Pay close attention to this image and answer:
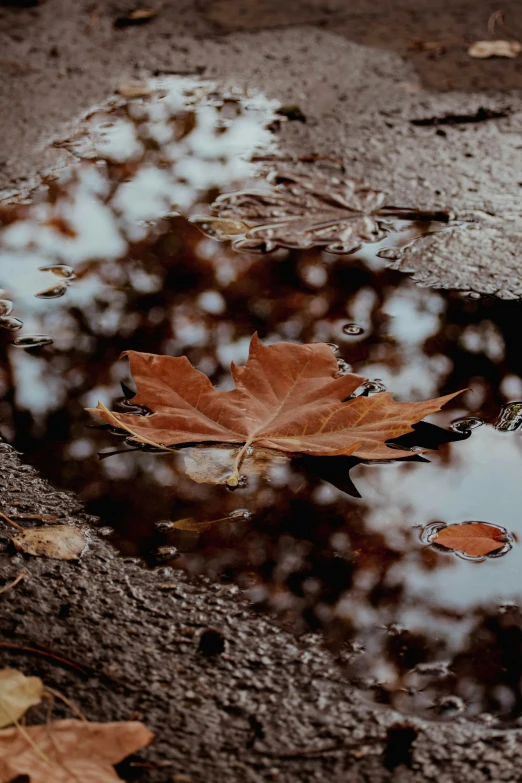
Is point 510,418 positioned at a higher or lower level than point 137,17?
lower

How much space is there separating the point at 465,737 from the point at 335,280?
3.79ft

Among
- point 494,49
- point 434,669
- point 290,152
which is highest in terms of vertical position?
point 494,49

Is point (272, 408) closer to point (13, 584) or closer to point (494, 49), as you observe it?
point (13, 584)

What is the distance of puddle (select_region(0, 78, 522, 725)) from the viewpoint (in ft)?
3.89

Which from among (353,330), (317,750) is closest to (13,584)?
(317,750)

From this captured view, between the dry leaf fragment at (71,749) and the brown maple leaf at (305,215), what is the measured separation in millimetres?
1349

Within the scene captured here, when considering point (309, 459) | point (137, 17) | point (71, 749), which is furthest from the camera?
point (137, 17)

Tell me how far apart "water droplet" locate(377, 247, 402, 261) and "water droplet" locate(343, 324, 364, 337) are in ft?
1.10

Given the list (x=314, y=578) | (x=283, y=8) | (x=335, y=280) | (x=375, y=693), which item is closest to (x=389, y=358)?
(x=335, y=280)

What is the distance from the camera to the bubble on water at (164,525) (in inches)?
52.6

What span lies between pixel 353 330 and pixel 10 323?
28.0 inches

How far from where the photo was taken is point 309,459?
4.82 feet

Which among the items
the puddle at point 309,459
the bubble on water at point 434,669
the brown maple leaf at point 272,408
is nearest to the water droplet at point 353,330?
the puddle at point 309,459

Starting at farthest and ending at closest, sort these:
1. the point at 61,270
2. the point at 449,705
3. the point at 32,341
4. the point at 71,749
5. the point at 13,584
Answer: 1. the point at 61,270
2. the point at 32,341
3. the point at 13,584
4. the point at 449,705
5. the point at 71,749
